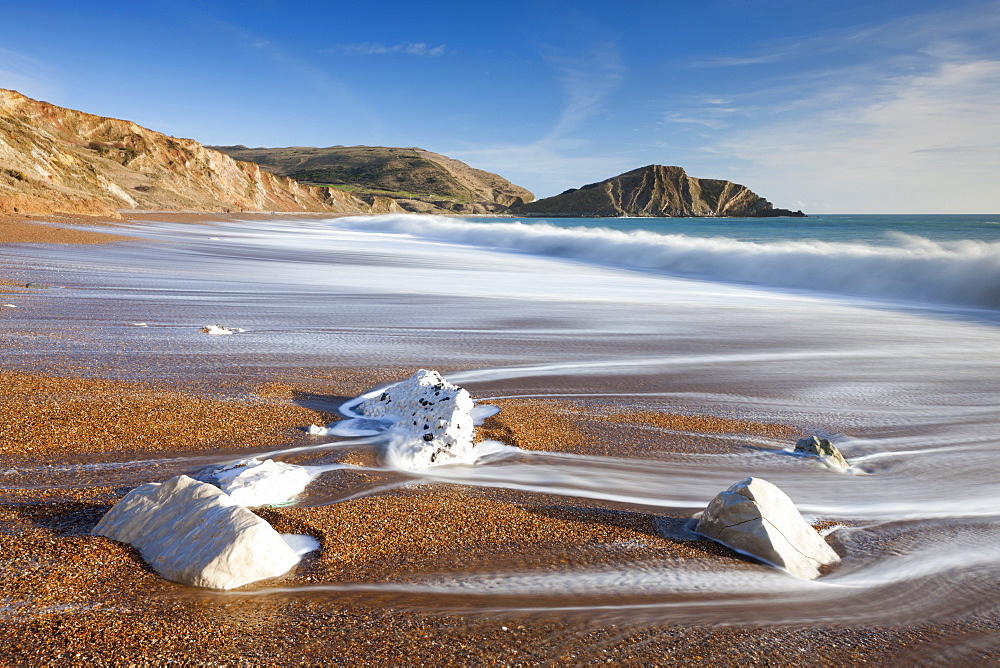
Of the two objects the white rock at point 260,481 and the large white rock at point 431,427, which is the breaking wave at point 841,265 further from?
the white rock at point 260,481

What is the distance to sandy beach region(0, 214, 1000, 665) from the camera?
6.33 feet

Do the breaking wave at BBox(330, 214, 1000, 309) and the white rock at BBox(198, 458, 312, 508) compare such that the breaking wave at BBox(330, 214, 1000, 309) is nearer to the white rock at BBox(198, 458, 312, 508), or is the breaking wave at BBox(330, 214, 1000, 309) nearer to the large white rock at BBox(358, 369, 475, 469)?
the large white rock at BBox(358, 369, 475, 469)

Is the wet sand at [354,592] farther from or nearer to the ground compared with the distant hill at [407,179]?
nearer to the ground

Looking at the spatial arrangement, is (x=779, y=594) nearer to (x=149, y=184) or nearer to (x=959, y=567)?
(x=959, y=567)

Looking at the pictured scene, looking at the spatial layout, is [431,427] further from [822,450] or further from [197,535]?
[822,450]

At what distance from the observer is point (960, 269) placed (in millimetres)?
13703

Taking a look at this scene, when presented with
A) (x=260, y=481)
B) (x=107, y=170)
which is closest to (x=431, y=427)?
(x=260, y=481)

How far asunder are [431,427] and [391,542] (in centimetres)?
102

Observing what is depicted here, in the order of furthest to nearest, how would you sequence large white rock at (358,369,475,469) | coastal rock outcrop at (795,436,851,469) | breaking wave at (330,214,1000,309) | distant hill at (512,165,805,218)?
distant hill at (512,165,805,218), breaking wave at (330,214,1000,309), coastal rock outcrop at (795,436,851,469), large white rock at (358,369,475,469)

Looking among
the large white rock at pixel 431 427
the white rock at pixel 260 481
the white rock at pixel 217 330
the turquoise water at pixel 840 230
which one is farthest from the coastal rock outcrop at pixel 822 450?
the turquoise water at pixel 840 230

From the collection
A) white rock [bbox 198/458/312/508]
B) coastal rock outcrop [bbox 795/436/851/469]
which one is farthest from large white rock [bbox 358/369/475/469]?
coastal rock outcrop [bbox 795/436/851/469]

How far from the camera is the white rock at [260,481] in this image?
9.21 ft

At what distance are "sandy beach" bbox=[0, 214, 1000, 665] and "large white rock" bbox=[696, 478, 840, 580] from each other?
86mm

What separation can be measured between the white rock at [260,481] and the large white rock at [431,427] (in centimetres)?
52
